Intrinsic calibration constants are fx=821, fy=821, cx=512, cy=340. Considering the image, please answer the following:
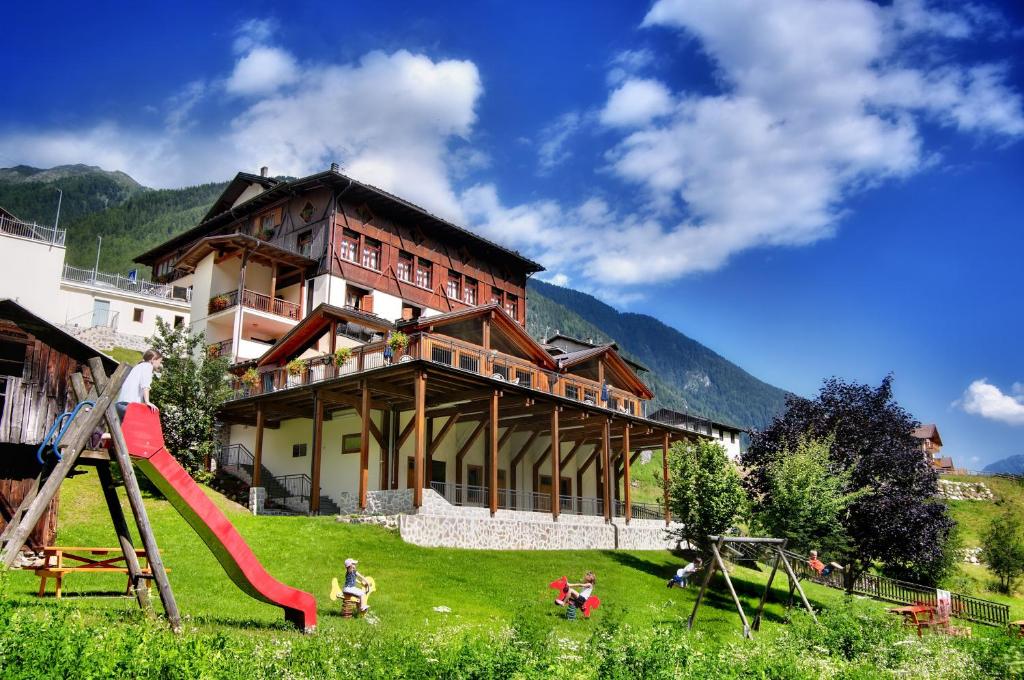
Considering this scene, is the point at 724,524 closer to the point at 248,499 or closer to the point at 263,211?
the point at 248,499

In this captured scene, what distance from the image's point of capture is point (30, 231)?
4034cm

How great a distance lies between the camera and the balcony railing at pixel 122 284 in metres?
47.9

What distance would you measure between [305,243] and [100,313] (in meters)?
14.6

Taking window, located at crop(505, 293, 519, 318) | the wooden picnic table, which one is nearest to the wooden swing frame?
the wooden picnic table

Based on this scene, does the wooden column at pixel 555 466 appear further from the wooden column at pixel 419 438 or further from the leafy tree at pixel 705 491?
the wooden column at pixel 419 438

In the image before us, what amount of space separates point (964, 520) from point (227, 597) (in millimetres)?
55812

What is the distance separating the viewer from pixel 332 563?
19.5 metres

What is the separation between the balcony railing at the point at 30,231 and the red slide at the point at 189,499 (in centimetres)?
3371

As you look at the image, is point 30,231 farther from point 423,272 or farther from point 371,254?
point 423,272

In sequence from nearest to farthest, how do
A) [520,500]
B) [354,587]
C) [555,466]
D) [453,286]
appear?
[354,587] → [555,466] → [520,500] → [453,286]

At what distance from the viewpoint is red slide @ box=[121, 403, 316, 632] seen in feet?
36.9

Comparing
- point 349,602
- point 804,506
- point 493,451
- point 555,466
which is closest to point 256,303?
point 493,451

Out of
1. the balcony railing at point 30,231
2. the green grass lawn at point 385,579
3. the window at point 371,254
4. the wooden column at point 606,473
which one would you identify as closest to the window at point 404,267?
the window at point 371,254

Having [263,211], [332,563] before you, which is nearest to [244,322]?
[263,211]
